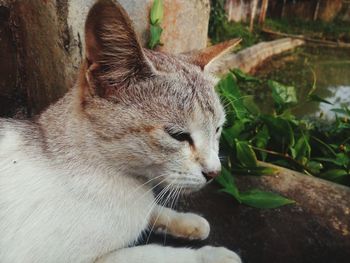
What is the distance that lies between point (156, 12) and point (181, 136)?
1223 mm

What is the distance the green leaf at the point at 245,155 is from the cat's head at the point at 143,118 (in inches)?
26.3

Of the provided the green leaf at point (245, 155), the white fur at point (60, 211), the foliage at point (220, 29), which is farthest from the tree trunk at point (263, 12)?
the white fur at point (60, 211)

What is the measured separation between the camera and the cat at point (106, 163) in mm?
1378

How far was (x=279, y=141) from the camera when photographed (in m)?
2.43

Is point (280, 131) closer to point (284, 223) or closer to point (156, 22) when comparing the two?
point (284, 223)

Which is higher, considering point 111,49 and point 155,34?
point 111,49

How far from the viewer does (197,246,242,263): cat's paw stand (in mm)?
1499

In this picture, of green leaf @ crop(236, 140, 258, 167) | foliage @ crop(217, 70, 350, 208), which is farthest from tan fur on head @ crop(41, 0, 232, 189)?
green leaf @ crop(236, 140, 258, 167)

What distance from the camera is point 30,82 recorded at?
7.48 feet

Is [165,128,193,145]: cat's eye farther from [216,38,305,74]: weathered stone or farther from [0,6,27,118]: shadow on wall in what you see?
[216,38,305,74]: weathered stone

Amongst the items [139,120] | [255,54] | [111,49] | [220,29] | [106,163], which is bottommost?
[255,54]

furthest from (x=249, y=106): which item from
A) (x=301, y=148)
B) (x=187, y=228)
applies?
(x=187, y=228)

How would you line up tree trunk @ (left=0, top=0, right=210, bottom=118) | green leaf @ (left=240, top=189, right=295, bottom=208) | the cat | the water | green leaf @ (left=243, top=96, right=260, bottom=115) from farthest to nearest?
the water → green leaf @ (left=243, top=96, right=260, bottom=115) → tree trunk @ (left=0, top=0, right=210, bottom=118) → green leaf @ (left=240, top=189, right=295, bottom=208) → the cat

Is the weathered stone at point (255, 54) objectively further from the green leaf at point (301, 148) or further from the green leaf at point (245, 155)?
the green leaf at point (245, 155)
